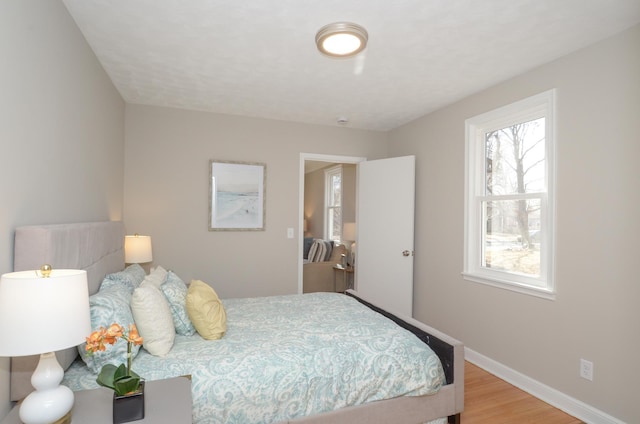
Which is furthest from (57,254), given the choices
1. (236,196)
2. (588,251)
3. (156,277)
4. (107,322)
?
(588,251)

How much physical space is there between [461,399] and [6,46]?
2.85 m

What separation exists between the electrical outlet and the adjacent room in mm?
13

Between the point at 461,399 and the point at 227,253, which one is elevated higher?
the point at 227,253

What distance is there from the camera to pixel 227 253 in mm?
4051

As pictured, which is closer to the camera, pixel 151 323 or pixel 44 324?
pixel 44 324

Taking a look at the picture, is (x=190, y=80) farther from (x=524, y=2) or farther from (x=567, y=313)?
(x=567, y=313)

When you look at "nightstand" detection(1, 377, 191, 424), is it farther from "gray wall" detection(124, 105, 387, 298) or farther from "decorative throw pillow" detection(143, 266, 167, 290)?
"gray wall" detection(124, 105, 387, 298)

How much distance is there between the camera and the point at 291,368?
1874mm

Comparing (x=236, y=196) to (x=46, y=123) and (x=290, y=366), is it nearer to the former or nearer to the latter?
(x=46, y=123)

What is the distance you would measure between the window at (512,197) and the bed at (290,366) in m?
1.18

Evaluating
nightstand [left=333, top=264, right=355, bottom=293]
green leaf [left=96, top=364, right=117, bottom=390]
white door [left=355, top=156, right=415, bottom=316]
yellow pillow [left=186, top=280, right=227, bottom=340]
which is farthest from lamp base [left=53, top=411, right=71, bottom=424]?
nightstand [left=333, top=264, right=355, bottom=293]

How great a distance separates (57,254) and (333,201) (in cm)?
560

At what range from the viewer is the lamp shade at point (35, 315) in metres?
1.06

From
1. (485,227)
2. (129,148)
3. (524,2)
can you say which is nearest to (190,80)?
(129,148)
